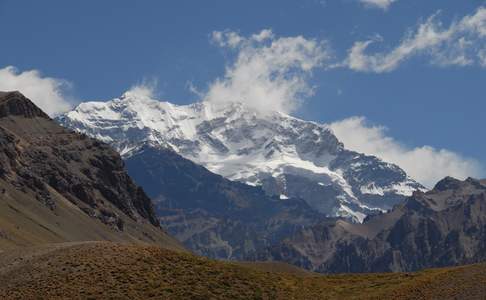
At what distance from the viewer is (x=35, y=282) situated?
72750 millimetres

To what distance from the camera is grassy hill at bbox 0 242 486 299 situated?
231ft

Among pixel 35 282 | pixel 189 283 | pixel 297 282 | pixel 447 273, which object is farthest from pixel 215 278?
pixel 447 273

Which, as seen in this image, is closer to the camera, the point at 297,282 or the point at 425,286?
the point at 425,286

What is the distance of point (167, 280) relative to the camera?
73.8m

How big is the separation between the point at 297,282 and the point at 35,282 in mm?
23731

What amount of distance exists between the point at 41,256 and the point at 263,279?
20731 mm

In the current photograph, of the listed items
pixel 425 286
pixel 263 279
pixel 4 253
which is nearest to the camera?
pixel 425 286

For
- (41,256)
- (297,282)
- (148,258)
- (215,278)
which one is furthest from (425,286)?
(41,256)

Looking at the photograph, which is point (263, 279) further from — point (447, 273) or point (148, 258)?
point (447, 273)

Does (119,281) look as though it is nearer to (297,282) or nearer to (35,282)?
(35,282)

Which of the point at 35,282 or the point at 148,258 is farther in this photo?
the point at 148,258

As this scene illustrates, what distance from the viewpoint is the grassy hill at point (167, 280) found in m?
70.5

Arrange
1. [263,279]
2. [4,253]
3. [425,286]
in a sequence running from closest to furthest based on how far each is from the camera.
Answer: [425,286], [263,279], [4,253]

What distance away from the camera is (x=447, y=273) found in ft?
247
